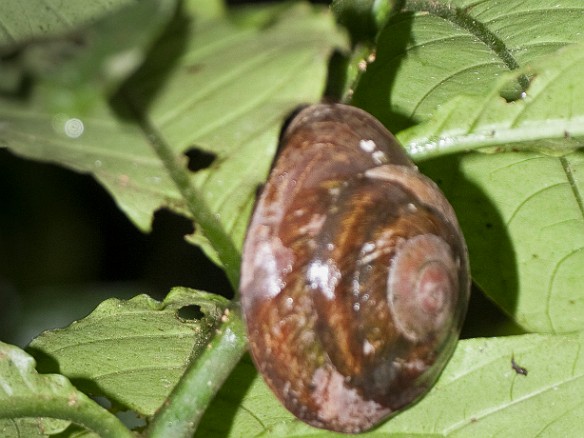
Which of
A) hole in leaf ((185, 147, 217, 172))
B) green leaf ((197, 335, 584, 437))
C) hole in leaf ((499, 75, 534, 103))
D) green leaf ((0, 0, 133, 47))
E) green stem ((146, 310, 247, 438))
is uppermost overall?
green leaf ((0, 0, 133, 47))

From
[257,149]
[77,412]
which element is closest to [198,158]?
[257,149]

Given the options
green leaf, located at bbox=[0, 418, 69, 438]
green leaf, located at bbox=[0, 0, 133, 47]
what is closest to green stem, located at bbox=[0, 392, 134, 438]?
green leaf, located at bbox=[0, 418, 69, 438]

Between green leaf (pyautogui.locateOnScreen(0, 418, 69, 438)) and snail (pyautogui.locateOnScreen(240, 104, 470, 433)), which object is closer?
snail (pyautogui.locateOnScreen(240, 104, 470, 433))

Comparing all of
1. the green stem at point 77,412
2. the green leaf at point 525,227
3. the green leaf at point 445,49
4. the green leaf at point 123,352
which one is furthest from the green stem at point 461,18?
the green stem at point 77,412

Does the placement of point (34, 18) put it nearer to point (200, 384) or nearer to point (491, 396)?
point (200, 384)

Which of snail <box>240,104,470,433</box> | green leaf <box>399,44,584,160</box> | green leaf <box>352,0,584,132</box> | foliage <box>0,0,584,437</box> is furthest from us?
green leaf <box>352,0,584,132</box>

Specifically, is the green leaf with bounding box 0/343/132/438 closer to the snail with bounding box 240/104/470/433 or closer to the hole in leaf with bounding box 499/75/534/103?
the snail with bounding box 240/104/470/433

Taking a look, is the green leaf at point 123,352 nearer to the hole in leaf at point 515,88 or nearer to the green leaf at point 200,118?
the green leaf at point 200,118
